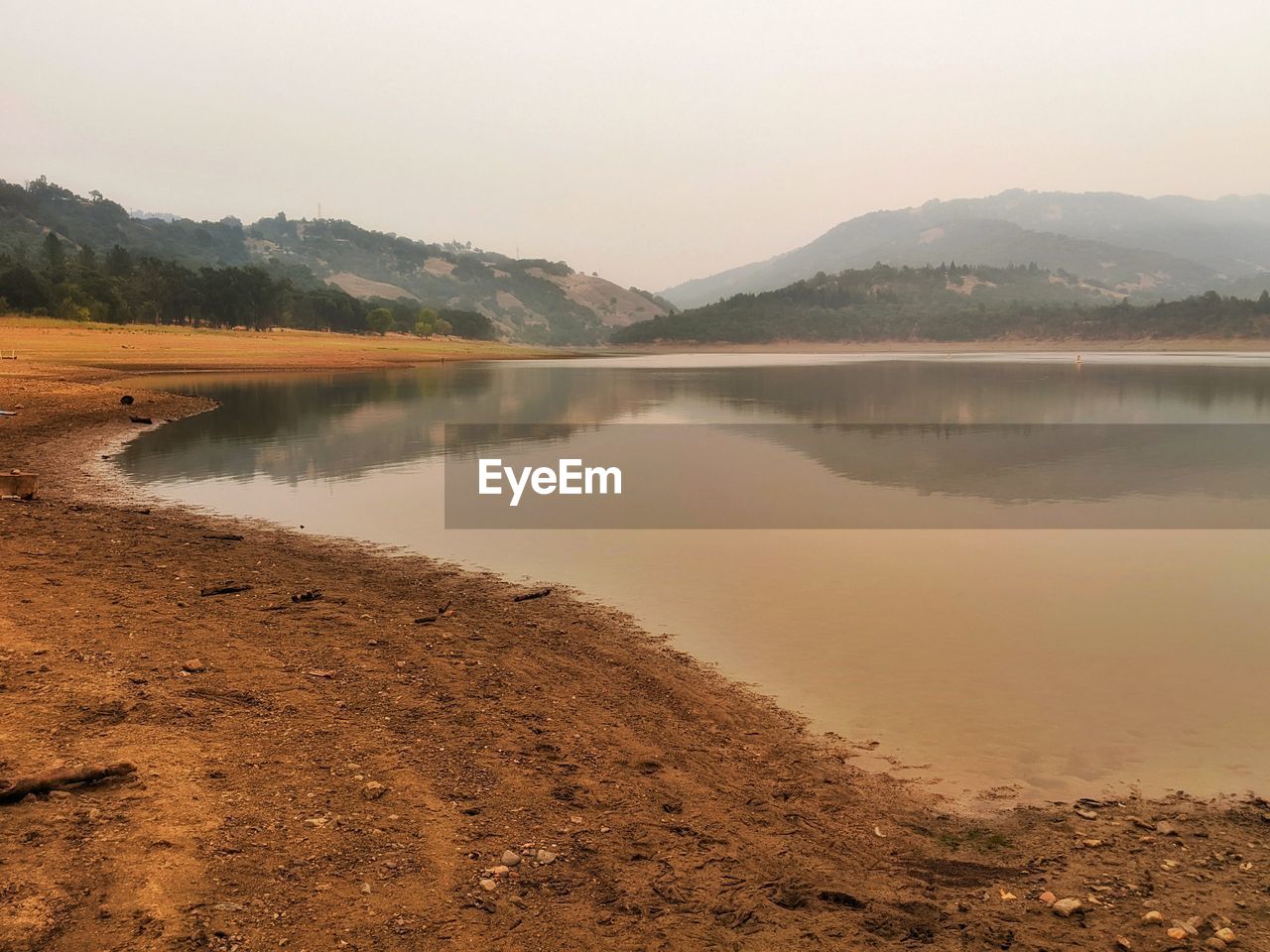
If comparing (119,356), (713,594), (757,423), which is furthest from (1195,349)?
(713,594)

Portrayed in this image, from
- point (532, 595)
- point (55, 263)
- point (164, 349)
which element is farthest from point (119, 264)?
point (532, 595)

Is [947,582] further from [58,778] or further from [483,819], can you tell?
[58,778]

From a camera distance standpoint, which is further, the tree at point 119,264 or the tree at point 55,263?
the tree at point 119,264

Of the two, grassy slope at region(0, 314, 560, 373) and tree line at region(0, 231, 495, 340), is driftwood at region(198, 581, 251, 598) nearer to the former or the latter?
grassy slope at region(0, 314, 560, 373)

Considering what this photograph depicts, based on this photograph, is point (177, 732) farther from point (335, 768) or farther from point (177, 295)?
point (177, 295)

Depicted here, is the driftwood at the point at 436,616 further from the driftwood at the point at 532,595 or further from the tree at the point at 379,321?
the tree at the point at 379,321

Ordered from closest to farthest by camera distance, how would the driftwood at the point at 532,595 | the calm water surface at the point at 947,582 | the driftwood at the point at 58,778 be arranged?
the driftwood at the point at 58,778 → the calm water surface at the point at 947,582 → the driftwood at the point at 532,595

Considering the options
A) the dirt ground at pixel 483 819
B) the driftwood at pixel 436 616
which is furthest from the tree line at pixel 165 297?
the dirt ground at pixel 483 819
